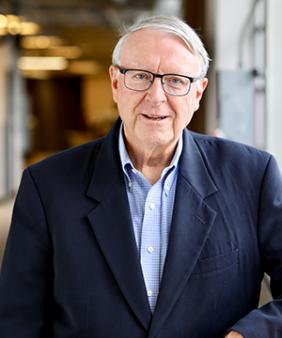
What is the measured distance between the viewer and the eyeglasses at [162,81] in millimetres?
1398

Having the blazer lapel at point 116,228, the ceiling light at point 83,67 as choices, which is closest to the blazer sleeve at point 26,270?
the blazer lapel at point 116,228

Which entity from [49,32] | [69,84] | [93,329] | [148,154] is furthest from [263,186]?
[69,84]

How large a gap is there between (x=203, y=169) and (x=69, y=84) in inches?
946

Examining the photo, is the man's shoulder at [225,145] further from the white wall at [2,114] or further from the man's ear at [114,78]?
the white wall at [2,114]

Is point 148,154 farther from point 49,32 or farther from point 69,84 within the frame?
point 69,84

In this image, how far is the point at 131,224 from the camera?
4.69 feet

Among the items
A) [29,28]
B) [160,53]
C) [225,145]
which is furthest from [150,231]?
[29,28]

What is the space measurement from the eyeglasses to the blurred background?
369 mm

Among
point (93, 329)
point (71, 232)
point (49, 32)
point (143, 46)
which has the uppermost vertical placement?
point (49, 32)

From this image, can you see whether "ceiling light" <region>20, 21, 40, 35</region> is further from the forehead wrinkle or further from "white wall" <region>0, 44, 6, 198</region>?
the forehead wrinkle

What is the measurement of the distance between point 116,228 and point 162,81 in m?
0.35

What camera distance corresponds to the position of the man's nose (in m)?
1.39

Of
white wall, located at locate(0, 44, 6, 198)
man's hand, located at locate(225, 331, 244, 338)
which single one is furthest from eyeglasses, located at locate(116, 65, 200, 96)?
white wall, located at locate(0, 44, 6, 198)

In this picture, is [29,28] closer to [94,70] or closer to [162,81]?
[162,81]
